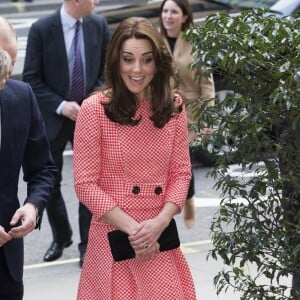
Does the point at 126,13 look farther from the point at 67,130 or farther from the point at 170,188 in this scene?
the point at 170,188

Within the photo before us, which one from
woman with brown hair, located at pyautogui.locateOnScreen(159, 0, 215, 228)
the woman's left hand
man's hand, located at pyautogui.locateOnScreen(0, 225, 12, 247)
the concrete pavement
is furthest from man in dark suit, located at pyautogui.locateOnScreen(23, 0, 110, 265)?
man's hand, located at pyautogui.locateOnScreen(0, 225, 12, 247)

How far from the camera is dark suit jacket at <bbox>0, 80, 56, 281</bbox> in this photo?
4.12 m

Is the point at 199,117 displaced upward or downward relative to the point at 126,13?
upward

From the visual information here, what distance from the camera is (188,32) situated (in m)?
4.32

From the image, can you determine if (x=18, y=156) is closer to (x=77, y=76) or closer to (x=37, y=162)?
(x=37, y=162)

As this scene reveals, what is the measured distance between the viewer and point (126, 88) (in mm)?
4359

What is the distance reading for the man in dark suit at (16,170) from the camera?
13.5ft

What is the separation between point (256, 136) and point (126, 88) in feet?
1.91

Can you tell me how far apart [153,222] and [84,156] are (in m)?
0.39

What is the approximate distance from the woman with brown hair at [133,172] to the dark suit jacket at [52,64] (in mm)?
2894

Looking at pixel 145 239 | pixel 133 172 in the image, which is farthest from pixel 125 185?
pixel 145 239

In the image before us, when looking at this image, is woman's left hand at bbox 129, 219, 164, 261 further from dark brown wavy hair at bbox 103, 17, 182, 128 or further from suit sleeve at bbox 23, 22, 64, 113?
suit sleeve at bbox 23, 22, 64, 113

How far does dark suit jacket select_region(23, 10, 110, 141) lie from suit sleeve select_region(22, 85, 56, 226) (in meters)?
2.87

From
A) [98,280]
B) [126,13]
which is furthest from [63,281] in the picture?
[126,13]
